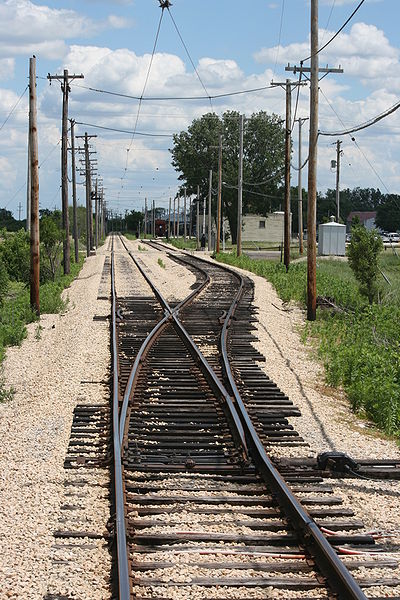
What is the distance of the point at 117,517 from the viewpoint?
21.4 ft

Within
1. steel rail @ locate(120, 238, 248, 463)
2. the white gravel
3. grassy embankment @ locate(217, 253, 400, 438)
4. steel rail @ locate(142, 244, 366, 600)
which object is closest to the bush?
grassy embankment @ locate(217, 253, 400, 438)

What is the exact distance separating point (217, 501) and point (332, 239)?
49.0m

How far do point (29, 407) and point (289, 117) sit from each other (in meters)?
26.5

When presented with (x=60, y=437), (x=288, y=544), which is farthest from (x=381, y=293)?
(x=288, y=544)

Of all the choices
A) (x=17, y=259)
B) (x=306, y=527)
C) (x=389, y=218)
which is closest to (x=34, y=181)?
(x=17, y=259)

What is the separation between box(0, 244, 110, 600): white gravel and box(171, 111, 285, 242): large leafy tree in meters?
80.2

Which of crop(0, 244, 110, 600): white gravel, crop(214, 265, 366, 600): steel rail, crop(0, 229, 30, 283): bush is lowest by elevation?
crop(0, 244, 110, 600): white gravel

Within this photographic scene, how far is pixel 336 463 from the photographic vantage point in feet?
27.0

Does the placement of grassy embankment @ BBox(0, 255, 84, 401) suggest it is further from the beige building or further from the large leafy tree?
the beige building

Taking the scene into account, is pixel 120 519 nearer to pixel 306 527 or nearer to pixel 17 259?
pixel 306 527

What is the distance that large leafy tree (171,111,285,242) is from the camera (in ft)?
322

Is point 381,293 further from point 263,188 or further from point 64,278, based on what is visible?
point 263,188

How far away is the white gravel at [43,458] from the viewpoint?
573 centimetres

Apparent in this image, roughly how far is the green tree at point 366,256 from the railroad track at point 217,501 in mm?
11536
